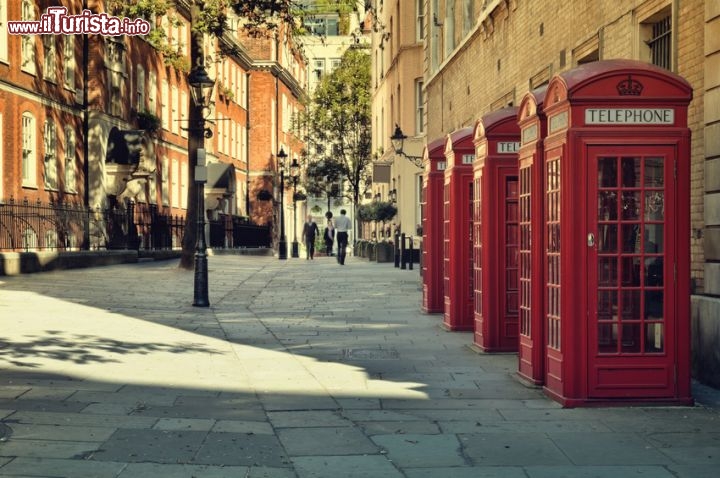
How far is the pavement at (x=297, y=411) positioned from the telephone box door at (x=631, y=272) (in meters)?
0.29

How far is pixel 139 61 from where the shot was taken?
49.0 meters

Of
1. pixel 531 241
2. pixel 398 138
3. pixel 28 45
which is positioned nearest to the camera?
pixel 531 241

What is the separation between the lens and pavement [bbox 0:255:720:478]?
680 cm

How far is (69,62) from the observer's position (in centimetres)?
3991

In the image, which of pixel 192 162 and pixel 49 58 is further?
pixel 49 58

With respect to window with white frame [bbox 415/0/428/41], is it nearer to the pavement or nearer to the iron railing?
the iron railing

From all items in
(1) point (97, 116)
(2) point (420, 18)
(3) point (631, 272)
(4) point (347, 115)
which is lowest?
(3) point (631, 272)

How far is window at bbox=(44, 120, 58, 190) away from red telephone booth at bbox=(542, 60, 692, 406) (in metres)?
31.0

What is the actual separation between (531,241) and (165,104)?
4595cm

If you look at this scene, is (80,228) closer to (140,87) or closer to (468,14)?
(468,14)

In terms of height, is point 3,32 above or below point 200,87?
above

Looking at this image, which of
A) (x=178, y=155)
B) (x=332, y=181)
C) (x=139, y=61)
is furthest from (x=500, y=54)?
(x=332, y=181)

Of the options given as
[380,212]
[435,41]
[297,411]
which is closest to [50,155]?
[380,212]

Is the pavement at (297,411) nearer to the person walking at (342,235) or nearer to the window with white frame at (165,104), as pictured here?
the person walking at (342,235)
